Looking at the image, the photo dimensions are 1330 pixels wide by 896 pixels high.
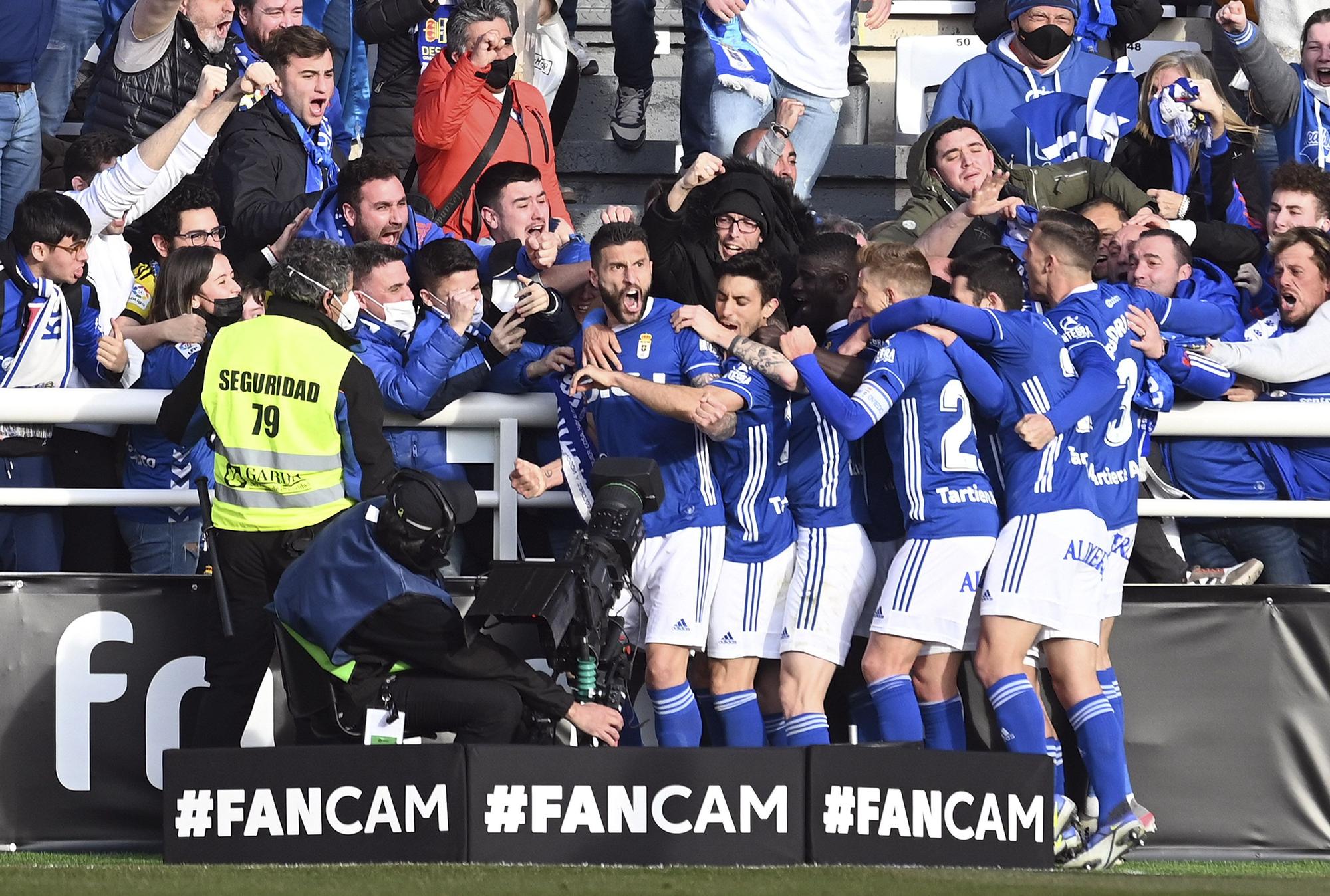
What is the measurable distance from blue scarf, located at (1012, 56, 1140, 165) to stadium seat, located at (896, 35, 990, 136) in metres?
1.30

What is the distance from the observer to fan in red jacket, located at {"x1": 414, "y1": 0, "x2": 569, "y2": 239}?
7.80 m

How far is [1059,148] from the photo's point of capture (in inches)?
328

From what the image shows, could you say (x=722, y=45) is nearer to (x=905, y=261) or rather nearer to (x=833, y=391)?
(x=905, y=261)

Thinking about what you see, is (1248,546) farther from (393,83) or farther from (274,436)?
(393,83)

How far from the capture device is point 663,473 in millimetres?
6160

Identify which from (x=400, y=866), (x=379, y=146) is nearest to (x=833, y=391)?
(x=400, y=866)

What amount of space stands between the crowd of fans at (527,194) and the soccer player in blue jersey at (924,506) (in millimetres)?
645

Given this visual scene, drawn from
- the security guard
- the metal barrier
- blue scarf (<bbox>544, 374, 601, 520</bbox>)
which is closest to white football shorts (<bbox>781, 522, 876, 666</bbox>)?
blue scarf (<bbox>544, 374, 601, 520</bbox>)

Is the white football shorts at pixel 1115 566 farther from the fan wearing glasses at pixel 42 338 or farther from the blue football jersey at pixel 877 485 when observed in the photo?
the fan wearing glasses at pixel 42 338

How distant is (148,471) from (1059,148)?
4.40m

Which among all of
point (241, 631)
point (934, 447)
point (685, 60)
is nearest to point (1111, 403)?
point (934, 447)

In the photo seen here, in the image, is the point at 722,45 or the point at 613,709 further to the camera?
the point at 722,45

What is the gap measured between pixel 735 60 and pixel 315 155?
2038 mm

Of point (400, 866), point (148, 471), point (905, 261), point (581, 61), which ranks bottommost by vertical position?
point (400, 866)
